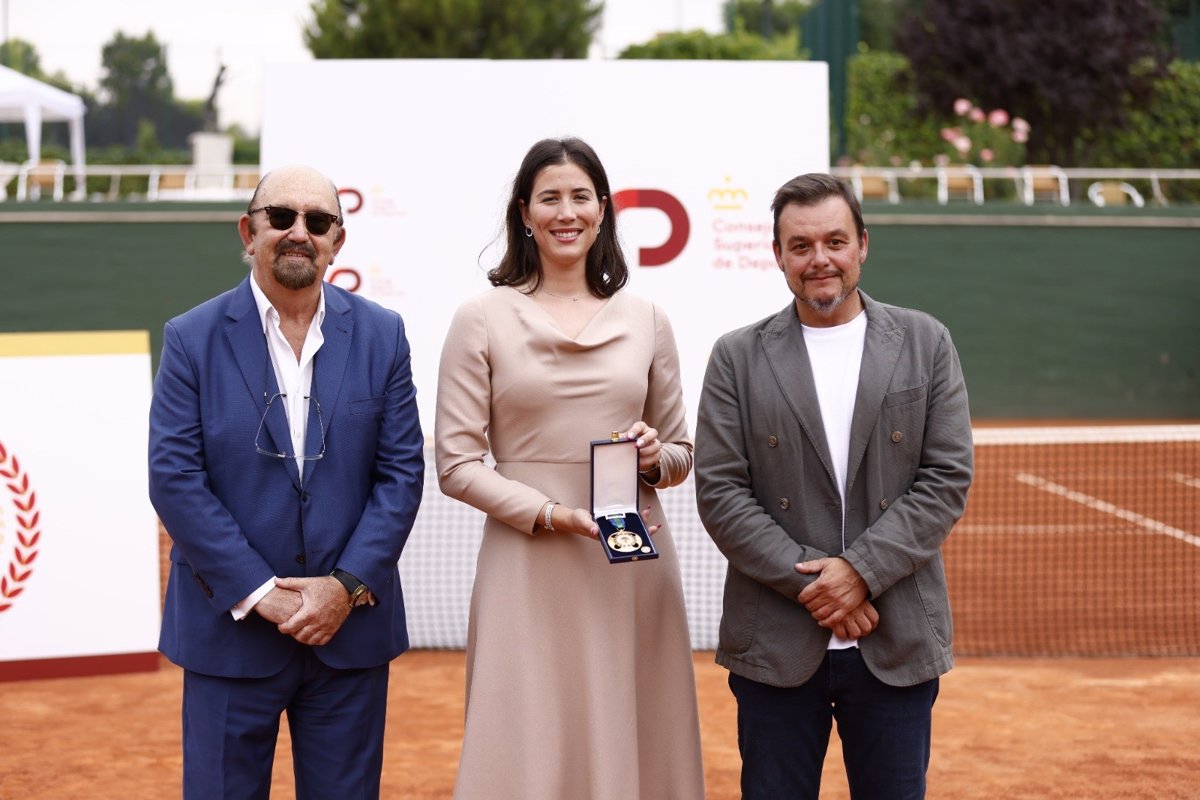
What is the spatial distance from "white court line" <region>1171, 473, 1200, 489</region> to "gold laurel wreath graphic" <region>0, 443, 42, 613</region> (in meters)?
9.56

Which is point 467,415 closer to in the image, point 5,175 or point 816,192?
point 816,192

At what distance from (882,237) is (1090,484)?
439 cm

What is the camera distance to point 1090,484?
39.3 feet

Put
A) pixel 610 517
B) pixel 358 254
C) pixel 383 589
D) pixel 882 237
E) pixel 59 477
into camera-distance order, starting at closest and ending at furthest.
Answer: pixel 610 517, pixel 383 589, pixel 59 477, pixel 358 254, pixel 882 237

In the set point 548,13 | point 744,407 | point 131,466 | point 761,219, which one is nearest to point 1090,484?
point 761,219

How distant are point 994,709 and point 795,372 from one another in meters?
3.31

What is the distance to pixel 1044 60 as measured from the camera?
22.9 m

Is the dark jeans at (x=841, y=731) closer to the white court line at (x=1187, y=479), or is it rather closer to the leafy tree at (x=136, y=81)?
the white court line at (x=1187, y=479)

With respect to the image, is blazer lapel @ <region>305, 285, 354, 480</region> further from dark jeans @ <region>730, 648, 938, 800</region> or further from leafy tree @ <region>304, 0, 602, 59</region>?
leafy tree @ <region>304, 0, 602, 59</region>

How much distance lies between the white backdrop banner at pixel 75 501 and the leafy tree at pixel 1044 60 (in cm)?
1975

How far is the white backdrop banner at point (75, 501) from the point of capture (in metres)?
5.87

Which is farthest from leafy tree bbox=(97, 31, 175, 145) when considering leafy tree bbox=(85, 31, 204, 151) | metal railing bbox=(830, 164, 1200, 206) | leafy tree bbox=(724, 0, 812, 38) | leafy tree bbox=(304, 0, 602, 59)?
leafy tree bbox=(724, 0, 812, 38)

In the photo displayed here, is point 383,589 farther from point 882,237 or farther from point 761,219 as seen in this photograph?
point 882,237

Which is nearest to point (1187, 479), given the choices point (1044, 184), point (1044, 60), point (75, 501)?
point (1044, 184)
